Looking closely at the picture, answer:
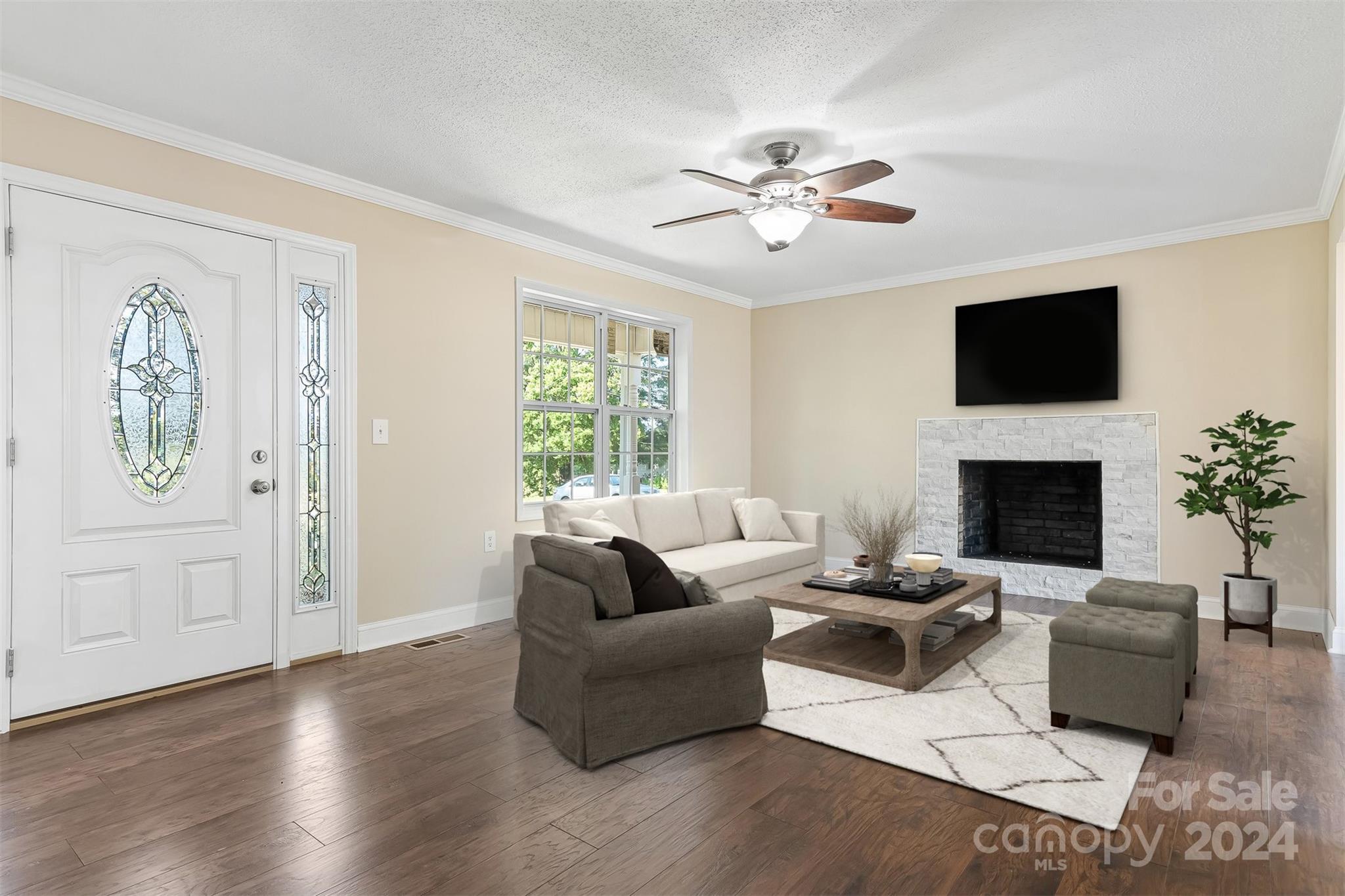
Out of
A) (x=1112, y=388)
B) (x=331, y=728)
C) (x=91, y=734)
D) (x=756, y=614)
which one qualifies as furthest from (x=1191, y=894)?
(x=1112, y=388)

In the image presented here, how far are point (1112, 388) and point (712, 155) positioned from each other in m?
3.49

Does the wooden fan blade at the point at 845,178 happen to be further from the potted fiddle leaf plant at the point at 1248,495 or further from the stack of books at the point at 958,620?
the potted fiddle leaf plant at the point at 1248,495

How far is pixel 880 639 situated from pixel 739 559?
3.67 ft

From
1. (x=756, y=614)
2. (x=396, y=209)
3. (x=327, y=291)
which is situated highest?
(x=396, y=209)

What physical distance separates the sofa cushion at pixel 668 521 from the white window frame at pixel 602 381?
0.64 m

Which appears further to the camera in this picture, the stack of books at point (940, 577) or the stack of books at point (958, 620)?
the stack of books at point (958, 620)

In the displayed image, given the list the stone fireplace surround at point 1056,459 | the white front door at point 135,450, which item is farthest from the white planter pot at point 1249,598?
the white front door at point 135,450

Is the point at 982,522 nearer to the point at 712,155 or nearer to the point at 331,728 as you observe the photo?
the point at 712,155

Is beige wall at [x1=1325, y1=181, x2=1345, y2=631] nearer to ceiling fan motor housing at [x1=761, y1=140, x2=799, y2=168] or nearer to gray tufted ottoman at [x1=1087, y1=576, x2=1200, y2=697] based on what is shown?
gray tufted ottoman at [x1=1087, y1=576, x2=1200, y2=697]

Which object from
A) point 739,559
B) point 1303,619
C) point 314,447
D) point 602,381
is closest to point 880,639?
point 739,559

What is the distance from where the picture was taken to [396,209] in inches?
169

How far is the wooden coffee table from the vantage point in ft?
10.8

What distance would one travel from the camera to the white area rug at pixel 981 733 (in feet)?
7.76

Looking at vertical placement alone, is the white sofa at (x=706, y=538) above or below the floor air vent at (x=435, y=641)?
above
